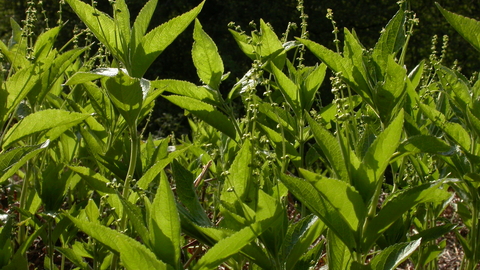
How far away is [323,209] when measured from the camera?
1.17 meters

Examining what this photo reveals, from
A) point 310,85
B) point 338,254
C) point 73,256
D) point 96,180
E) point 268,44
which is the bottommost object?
point 73,256

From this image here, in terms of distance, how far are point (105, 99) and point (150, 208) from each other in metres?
0.80

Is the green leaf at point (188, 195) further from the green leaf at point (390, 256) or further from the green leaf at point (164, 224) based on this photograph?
the green leaf at point (390, 256)

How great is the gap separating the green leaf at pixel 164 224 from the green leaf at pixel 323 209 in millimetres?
236

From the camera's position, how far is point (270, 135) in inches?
64.1

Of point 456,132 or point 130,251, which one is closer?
point 130,251

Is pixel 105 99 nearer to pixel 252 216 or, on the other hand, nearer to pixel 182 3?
pixel 252 216

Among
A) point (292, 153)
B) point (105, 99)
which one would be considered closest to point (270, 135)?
point (292, 153)

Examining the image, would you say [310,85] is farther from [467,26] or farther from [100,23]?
[100,23]

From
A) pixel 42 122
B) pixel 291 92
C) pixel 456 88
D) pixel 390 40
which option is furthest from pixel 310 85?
pixel 42 122

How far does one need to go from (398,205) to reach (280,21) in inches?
411

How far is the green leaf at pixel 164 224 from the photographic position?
3.50 feet

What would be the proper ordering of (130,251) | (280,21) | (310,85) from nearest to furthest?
(130,251) → (310,85) → (280,21)

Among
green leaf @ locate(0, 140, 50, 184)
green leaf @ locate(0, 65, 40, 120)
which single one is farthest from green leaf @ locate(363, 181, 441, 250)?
green leaf @ locate(0, 65, 40, 120)
